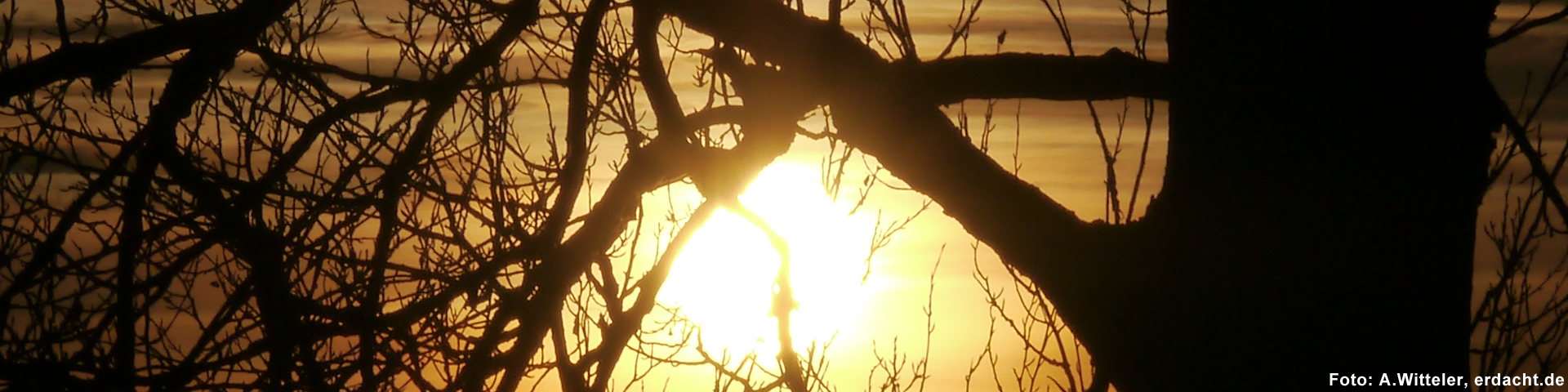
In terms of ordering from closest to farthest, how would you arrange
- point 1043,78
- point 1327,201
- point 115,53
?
1. point 1327,201
2. point 1043,78
3. point 115,53

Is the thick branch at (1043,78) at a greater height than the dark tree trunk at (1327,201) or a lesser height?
greater

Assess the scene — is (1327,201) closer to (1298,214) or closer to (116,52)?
(1298,214)

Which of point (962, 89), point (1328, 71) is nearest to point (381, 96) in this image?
point (962, 89)

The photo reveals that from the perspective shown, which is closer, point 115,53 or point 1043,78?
point 1043,78

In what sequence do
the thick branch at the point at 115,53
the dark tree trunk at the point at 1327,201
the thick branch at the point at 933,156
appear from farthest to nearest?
the thick branch at the point at 115,53 < the thick branch at the point at 933,156 < the dark tree trunk at the point at 1327,201

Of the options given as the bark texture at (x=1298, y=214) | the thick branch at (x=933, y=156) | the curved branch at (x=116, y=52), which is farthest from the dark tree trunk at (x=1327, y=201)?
the curved branch at (x=116, y=52)

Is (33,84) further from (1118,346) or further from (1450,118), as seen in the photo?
(1450,118)

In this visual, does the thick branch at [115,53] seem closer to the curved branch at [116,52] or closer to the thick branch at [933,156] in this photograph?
the curved branch at [116,52]

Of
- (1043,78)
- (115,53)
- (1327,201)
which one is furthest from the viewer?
(115,53)

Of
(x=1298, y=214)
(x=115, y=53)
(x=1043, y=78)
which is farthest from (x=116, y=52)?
(x=1298, y=214)

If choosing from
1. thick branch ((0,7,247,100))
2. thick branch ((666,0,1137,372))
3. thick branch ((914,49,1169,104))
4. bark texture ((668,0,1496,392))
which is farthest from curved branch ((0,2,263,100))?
bark texture ((668,0,1496,392))

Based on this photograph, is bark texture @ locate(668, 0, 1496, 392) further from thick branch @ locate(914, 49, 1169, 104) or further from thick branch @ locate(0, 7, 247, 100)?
thick branch @ locate(0, 7, 247, 100)

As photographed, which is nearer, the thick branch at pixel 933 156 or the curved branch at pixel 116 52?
the thick branch at pixel 933 156

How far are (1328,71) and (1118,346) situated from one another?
61 cm
